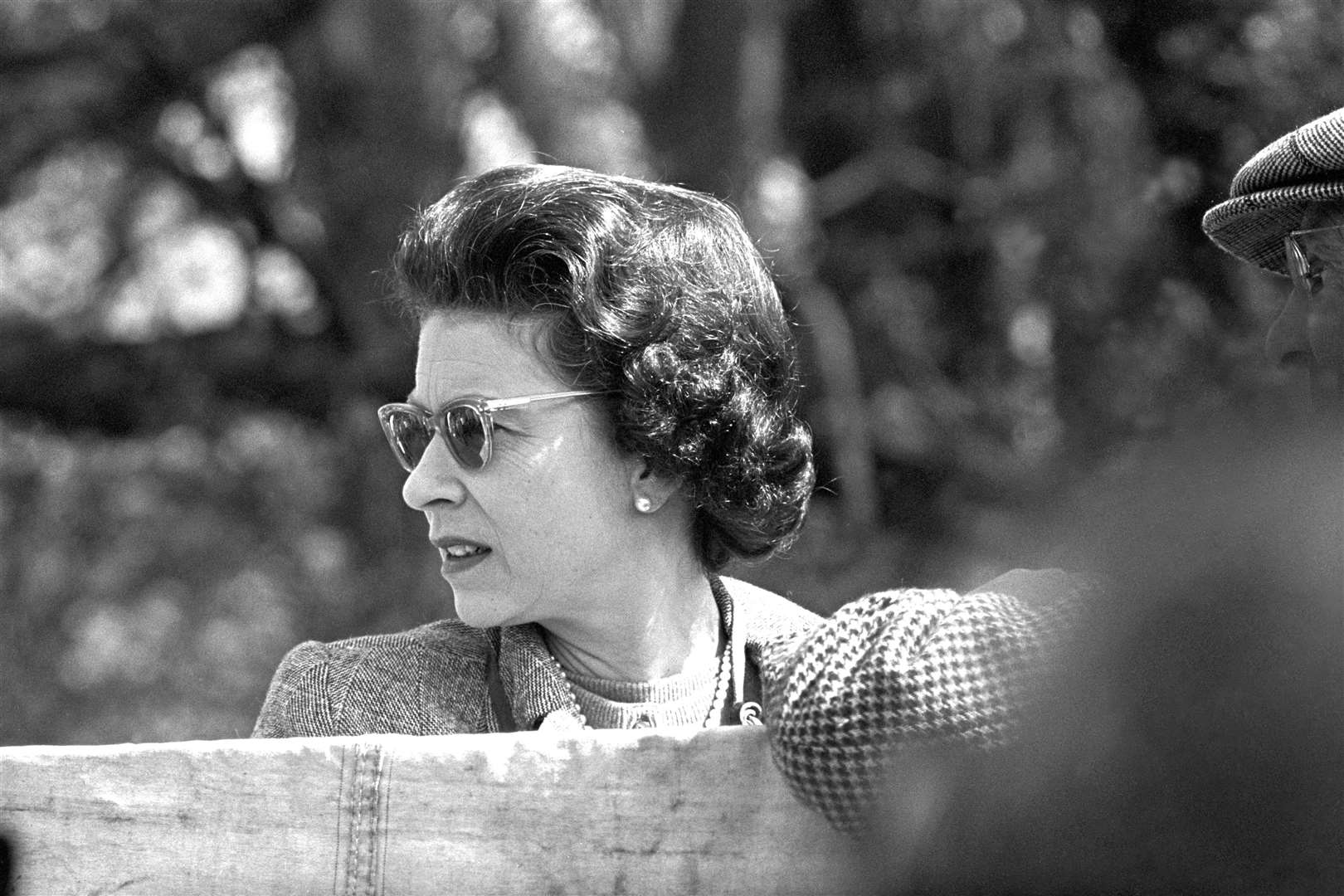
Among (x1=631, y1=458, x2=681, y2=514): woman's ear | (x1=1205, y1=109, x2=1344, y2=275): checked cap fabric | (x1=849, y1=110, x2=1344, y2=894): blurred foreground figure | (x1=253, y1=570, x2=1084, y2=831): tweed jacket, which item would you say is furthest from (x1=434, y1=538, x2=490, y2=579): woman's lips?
(x1=849, y1=110, x2=1344, y2=894): blurred foreground figure

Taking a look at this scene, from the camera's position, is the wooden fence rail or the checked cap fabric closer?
the wooden fence rail

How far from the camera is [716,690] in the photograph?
244 cm

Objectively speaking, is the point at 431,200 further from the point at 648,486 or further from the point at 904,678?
the point at 904,678

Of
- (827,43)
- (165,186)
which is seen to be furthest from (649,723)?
(165,186)

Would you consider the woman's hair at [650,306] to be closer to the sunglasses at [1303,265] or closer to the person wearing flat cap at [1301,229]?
the person wearing flat cap at [1301,229]

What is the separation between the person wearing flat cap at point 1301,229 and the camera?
1.62m

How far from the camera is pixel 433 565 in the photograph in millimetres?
6348

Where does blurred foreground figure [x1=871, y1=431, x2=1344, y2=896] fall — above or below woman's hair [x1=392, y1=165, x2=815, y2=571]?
below

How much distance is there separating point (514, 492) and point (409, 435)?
172mm

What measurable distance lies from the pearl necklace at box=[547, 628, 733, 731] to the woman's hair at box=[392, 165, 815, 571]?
185mm

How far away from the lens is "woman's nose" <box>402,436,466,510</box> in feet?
7.47

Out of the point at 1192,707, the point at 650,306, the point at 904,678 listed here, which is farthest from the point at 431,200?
the point at 1192,707

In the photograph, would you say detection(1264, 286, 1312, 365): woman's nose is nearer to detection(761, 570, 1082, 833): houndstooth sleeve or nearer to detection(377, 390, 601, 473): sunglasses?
detection(761, 570, 1082, 833): houndstooth sleeve

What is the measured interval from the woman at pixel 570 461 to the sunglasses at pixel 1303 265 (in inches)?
29.4
